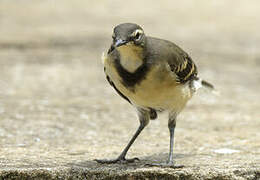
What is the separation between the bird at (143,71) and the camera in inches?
187

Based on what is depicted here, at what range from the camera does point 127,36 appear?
15.1ft

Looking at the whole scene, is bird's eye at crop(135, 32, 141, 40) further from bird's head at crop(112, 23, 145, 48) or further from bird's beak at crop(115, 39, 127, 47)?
bird's beak at crop(115, 39, 127, 47)

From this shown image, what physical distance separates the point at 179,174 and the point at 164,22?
905cm

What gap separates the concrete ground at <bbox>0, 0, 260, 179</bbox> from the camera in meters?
5.23

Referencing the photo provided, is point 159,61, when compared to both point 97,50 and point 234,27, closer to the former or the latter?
point 97,50

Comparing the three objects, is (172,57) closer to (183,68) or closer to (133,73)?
(183,68)

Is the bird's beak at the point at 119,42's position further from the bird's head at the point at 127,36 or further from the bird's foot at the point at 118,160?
the bird's foot at the point at 118,160

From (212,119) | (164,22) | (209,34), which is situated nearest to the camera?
(212,119)

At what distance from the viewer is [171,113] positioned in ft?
17.7

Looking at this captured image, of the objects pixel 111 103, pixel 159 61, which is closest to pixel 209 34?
pixel 111 103

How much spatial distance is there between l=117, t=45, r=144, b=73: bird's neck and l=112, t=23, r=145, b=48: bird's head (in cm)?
5

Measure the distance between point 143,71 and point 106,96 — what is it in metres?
3.90

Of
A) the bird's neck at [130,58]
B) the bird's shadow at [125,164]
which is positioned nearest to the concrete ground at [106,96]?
the bird's shadow at [125,164]

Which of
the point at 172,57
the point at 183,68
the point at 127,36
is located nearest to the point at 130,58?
the point at 127,36
